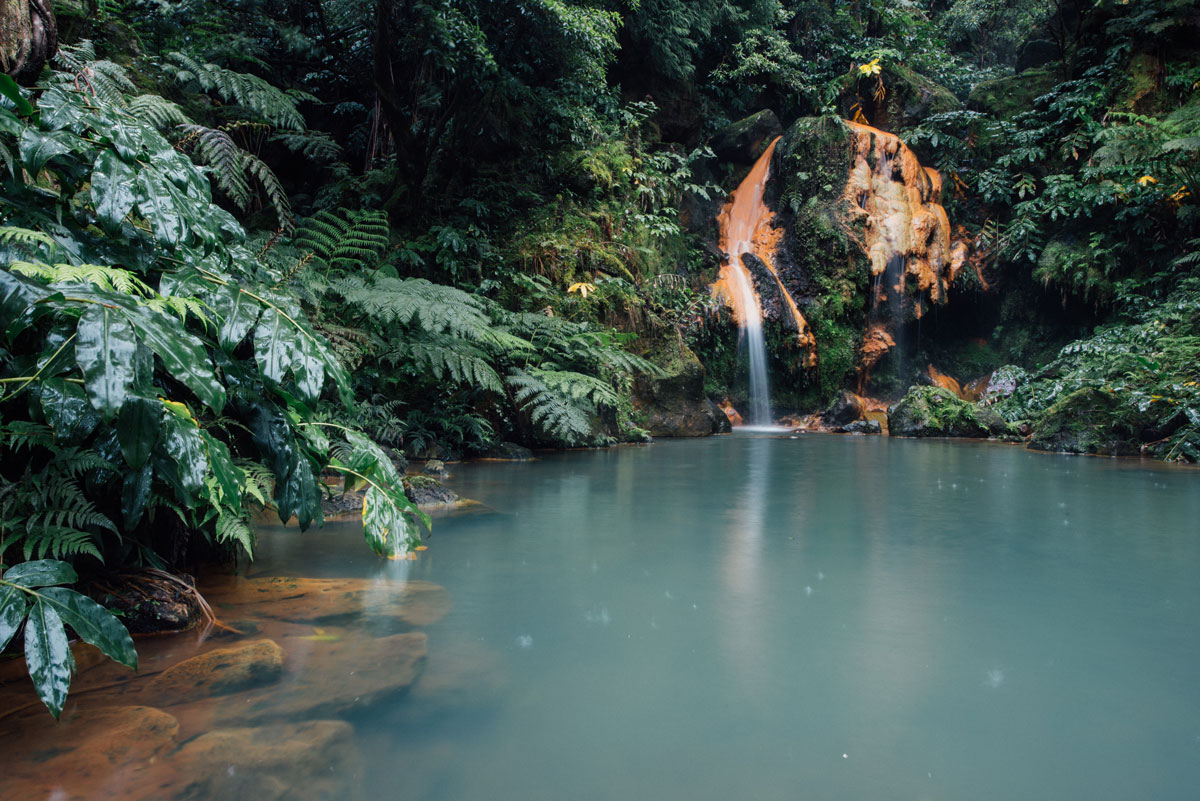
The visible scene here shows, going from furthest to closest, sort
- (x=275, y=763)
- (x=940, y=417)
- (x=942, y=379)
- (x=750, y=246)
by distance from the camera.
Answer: (x=750, y=246)
(x=942, y=379)
(x=940, y=417)
(x=275, y=763)

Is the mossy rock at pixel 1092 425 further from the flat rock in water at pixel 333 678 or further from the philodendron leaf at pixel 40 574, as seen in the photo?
the philodendron leaf at pixel 40 574

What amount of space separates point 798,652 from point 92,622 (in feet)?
5.14

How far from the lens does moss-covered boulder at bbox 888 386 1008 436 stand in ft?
29.0

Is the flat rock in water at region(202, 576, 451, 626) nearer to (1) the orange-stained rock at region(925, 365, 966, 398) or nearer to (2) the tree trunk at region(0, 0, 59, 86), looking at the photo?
(2) the tree trunk at region(0, 0, 59, 86)

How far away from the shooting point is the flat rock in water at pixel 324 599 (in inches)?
78.1

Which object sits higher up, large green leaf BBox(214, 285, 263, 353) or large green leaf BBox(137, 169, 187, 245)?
large green leaf BBox(137, 169, 187, 245)

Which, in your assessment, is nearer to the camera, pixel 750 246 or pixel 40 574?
pixel 40 574

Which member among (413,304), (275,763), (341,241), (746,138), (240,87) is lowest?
(275,763)

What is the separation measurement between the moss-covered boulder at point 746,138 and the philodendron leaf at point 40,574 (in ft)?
44.5

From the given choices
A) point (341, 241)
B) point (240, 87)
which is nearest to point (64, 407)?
point (341, 241)

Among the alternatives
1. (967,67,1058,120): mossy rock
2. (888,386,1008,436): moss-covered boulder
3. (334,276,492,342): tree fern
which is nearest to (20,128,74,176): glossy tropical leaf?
(334,276,492,342): tree fern

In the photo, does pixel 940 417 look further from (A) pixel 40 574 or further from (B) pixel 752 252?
(A) pixel 40 574

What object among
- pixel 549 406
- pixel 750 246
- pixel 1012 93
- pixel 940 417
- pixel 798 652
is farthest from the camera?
pixel 1012 93

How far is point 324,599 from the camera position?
2131mm
